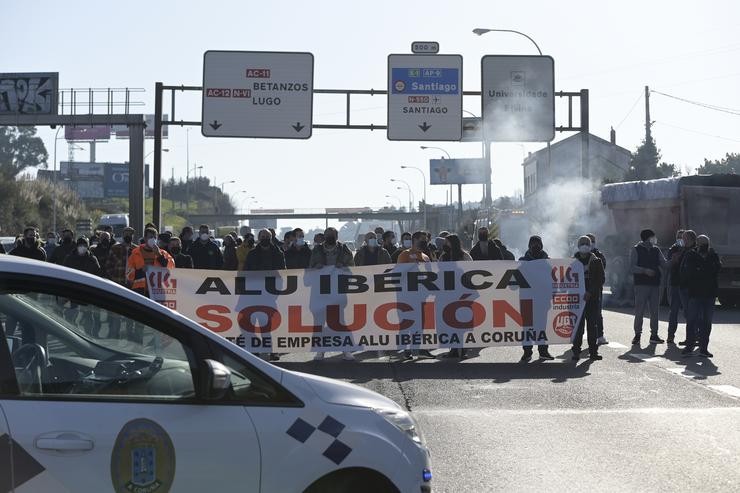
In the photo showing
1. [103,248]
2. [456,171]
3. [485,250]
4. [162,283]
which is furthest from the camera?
[456,171]

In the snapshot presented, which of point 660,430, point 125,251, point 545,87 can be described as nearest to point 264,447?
point 660,430

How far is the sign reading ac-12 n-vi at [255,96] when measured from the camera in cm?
2620

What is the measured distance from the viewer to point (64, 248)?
699 inches

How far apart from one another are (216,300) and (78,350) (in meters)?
9.69

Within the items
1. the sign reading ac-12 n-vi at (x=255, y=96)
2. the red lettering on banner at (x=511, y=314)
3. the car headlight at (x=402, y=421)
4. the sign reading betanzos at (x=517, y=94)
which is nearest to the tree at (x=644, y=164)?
the sign reading betanzos at (x=517, y=94)

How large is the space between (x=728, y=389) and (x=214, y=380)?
8.92m

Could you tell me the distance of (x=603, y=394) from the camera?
1123 cm

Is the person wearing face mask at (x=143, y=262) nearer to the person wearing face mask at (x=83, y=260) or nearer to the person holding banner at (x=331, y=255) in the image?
the person wearing face mask at (x=83, y=260)

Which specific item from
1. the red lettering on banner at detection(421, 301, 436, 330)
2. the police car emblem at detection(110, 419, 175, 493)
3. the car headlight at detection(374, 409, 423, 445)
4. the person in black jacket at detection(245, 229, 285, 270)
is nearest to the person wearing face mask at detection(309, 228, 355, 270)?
the person in black jacket at detection(245, 229, 285, 270)

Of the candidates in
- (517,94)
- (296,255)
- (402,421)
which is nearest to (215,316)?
(296,255)

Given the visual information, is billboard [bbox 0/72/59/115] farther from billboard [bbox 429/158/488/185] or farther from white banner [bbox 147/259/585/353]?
billboard [bbox 429/158/488/185]

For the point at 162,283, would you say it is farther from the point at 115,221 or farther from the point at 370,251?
the point at 115,221

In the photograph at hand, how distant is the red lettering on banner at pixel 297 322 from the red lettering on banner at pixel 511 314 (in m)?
2.48

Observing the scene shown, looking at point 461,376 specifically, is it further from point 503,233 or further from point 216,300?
point 503,233
